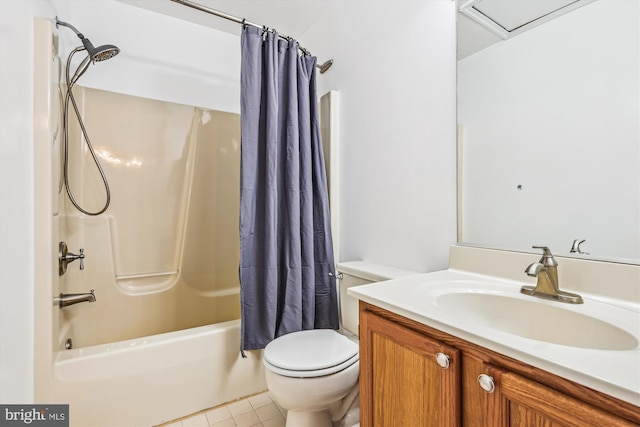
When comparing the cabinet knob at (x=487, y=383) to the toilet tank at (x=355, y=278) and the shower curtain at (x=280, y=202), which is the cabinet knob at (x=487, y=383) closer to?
the toilet tank at (x=355, y=278)

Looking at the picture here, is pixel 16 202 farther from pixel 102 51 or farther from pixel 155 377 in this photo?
pixel 155 377

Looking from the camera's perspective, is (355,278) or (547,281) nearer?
(547,281)

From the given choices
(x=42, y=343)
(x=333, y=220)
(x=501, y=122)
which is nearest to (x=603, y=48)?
(x=501, y=122)

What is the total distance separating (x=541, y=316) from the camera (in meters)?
0.81

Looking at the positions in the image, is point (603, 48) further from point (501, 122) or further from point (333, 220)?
point (333, 220)

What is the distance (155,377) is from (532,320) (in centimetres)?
152

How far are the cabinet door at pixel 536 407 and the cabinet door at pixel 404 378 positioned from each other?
8 cm

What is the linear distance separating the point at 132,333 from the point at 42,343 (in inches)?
27.4

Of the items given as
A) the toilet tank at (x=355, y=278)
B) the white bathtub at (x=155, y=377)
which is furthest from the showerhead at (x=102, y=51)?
the toilet tank at (x=355, y=278)

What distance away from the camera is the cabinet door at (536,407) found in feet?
1.50

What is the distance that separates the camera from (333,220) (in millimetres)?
1859

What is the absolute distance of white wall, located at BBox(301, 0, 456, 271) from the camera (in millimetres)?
1266

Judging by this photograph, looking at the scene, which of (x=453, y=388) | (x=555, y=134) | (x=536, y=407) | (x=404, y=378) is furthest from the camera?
(x=555, y=134)

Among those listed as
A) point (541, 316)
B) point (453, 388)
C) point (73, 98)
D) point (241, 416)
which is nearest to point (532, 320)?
point (541, 316)
